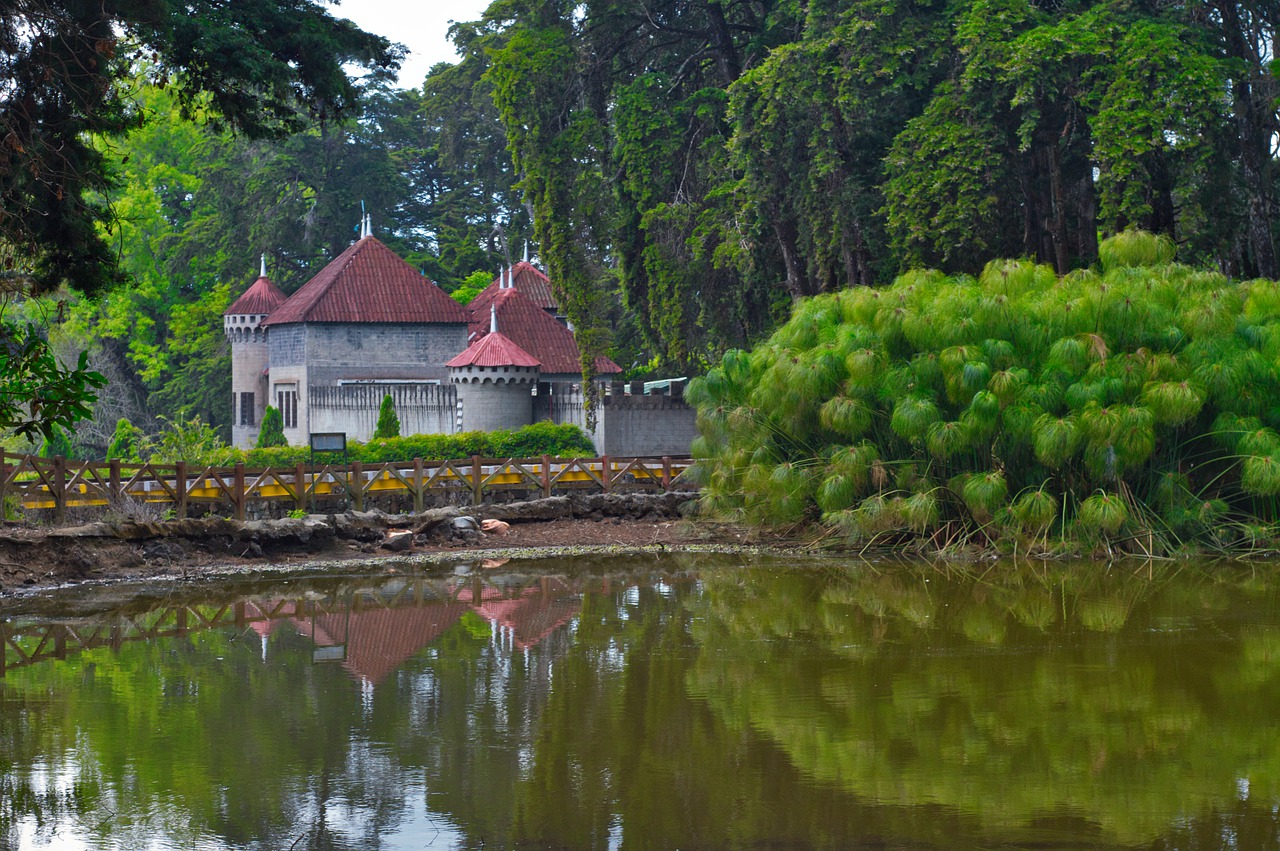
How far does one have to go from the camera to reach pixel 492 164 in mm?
52906

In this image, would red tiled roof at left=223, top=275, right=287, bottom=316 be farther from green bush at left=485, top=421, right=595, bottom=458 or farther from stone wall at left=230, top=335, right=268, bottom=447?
green bush at left=485, top=421, right=595, bottom=458

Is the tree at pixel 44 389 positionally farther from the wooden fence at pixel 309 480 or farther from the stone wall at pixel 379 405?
the stone wall at pixel 379 405

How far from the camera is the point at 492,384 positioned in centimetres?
3812

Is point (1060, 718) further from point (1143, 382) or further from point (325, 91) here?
point (325, 91)

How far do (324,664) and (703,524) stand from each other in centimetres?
1236

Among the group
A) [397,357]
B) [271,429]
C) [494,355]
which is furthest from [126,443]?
[494,355]

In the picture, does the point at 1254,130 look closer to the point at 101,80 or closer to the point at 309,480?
the point at 309,480

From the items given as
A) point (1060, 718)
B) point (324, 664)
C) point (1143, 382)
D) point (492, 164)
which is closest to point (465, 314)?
point (492, 164)

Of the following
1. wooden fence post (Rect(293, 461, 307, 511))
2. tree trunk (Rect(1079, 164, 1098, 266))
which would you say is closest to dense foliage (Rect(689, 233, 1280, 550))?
tree trunk (Rect(1079, 164, 1098, 266))

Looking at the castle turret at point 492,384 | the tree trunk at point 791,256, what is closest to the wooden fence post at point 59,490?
the tree trunk at point 791,256

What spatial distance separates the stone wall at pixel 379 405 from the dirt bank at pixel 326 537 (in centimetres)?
1531

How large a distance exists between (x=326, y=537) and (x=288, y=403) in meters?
23.1

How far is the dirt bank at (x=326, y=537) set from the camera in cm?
1717

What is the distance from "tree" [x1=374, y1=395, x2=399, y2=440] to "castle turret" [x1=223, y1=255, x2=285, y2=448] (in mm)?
8823
